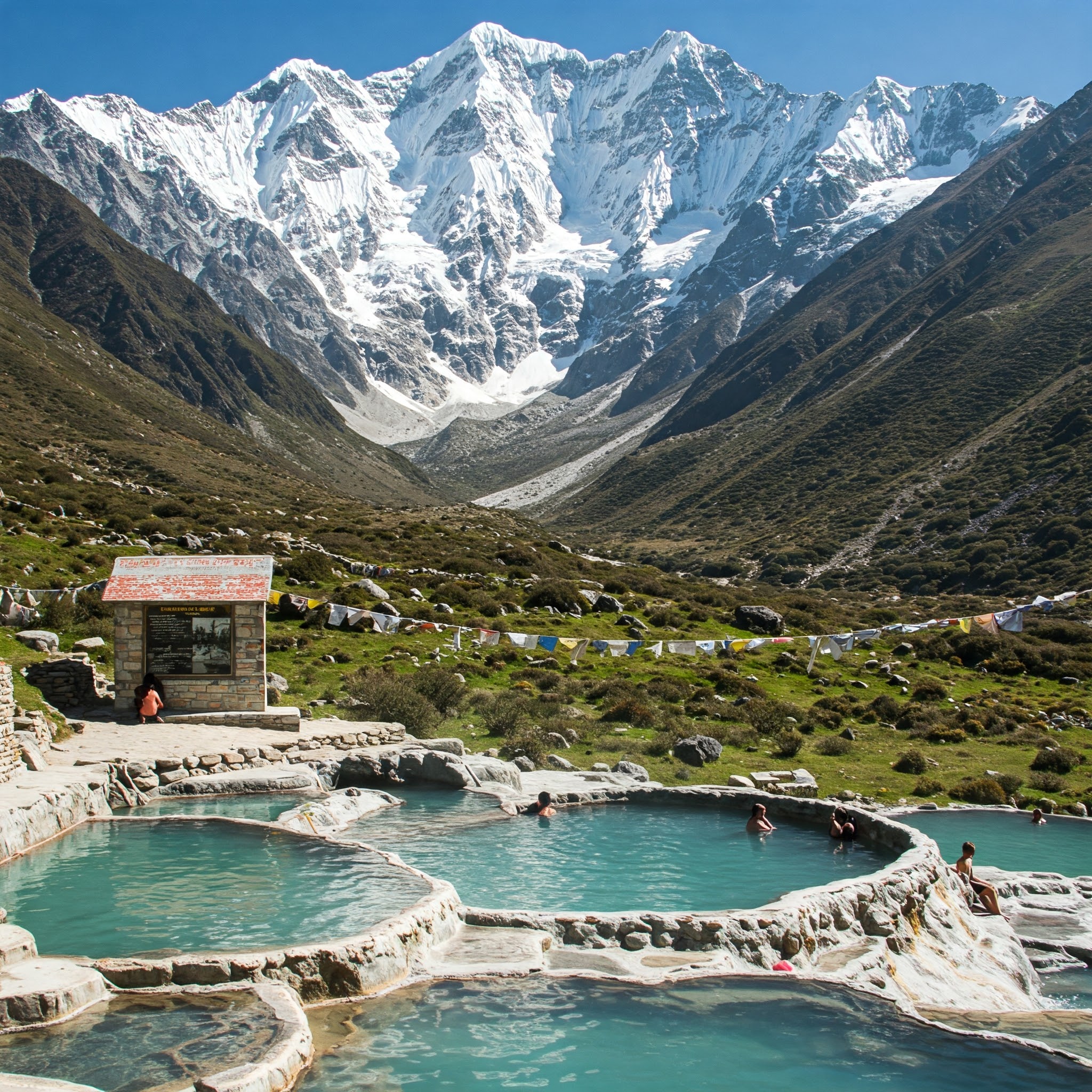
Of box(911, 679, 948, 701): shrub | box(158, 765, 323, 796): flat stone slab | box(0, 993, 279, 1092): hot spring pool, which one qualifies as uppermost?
box(911, 679, 948, 701): shrub

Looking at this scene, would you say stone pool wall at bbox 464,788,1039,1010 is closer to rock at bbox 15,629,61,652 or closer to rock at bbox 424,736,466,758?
rock at bbox 424,736,466,758

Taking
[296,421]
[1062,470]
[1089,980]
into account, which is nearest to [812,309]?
[296,421]

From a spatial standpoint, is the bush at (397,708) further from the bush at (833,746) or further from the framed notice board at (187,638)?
the bush at (833,746)

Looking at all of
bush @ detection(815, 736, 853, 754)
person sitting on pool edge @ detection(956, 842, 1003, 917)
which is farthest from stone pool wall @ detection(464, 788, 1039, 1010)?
bush @ detection(815, 736, 853, 754)

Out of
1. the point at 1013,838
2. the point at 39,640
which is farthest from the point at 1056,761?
the point at 39,640

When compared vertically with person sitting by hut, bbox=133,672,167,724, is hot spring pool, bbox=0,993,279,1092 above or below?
below

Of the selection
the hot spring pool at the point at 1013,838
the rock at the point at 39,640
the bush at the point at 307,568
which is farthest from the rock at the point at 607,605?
the rock at the point at 39,640

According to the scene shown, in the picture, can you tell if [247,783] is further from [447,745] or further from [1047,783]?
[1047,783]
